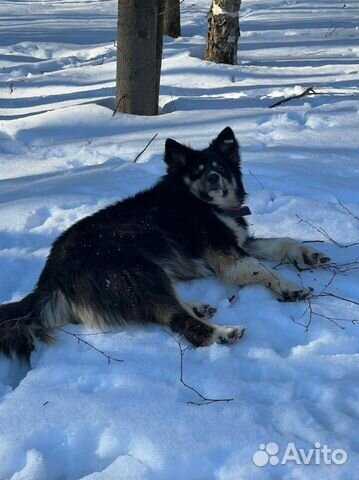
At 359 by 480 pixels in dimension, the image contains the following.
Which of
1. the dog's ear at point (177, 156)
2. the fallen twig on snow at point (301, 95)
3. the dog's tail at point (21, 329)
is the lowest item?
the dog's tail at point (21, 329)

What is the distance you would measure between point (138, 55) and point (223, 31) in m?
3.99

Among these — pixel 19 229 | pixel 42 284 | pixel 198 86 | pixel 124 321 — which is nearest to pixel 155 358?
pixel 124 321

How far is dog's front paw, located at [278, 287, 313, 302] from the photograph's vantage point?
399 centimetres

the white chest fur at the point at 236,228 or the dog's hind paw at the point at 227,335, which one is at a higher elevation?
the white chest fur at the point at 236,228

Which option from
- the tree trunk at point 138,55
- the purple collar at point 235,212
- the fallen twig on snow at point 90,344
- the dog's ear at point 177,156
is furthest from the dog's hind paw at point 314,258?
the tree trunk at point 138,55

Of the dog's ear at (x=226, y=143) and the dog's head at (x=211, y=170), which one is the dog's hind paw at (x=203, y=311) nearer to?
the dog's head at (x=211, y=170)

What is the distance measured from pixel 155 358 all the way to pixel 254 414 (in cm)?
75

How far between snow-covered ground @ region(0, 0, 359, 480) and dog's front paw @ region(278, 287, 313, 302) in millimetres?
82

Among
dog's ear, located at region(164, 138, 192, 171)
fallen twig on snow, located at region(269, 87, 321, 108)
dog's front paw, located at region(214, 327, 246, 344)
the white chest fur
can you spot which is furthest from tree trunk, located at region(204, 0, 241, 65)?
dog's front paw, located at region(214, 327, 246, 344)

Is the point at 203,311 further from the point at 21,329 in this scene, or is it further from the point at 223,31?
the point at 223,31

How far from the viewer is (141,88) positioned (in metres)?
7.99

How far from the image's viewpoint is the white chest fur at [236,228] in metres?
4.60

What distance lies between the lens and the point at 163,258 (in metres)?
4.09

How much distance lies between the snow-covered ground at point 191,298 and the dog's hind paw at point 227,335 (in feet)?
0.18
